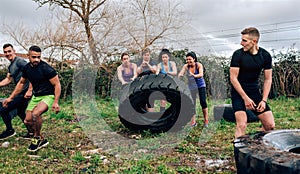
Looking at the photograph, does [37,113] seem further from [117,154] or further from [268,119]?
[268,119]

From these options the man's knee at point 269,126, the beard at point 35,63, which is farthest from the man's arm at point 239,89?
the beard at point 35,63

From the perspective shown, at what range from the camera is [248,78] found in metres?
3.98

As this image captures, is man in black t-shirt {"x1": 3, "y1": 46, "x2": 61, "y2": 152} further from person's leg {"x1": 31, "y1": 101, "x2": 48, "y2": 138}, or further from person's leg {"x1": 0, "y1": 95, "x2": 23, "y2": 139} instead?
person's leg {"x1": 0, "y1": 95, "x2": 23, "y2": 139}

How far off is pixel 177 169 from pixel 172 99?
2216mm

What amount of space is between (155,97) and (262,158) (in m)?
3.44

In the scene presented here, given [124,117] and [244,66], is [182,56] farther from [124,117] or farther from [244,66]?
[244,66]


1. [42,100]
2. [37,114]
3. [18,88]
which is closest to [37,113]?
[37,114]

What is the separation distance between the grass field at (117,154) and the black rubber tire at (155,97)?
9.1 inches

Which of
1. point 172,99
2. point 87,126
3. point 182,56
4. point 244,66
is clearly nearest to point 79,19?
point 182,56

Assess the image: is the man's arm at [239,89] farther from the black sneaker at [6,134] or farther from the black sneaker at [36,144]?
the black sneaker at [6,134]

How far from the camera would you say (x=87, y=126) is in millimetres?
6566

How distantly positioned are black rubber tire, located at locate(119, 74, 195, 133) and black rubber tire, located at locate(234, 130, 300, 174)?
245cm

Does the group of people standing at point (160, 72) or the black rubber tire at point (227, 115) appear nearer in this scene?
the group of people standing at point (160, 72)

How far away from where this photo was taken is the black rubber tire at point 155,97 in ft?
18.5
